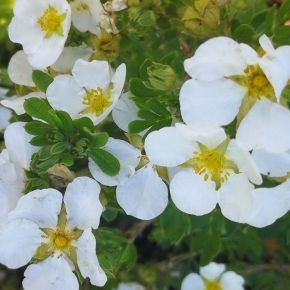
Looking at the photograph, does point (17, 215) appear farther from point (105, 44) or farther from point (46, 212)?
point (105, 44)

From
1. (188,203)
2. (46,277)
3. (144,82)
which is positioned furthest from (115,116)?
(46,277)

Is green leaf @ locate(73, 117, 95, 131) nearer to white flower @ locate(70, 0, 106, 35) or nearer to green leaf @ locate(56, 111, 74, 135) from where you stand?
green leaf @ locate(56, 111, 74, 135)

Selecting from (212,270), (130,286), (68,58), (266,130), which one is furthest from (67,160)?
(130,286)

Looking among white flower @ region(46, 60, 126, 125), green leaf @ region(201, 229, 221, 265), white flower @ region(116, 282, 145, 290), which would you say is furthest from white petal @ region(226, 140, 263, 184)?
white flower @ region(116, 282, 145, 290)

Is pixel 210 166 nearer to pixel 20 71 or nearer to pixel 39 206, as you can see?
pixel 39 206

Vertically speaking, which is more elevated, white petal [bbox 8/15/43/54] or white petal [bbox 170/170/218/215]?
white petal [bbox 8/15/43/54]

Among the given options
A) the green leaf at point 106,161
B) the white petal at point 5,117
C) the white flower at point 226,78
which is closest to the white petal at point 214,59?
the white flower at point 226,78
